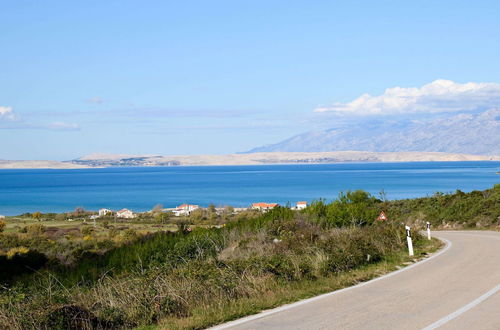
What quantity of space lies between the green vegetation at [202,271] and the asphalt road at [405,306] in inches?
Answer: 21.1

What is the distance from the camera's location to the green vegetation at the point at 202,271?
26.5 feet

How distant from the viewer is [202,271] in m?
10.8

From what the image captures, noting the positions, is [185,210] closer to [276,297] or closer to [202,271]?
[202,271]

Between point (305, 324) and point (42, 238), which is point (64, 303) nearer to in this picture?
point (305, 324)

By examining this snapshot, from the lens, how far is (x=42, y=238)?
27688 millimetres

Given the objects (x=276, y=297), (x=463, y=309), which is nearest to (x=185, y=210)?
(x=276, y=297)

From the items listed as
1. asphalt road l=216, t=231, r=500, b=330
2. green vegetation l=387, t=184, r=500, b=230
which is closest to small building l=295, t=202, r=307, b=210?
green vegetation l=387, t=184, r=500, b=230

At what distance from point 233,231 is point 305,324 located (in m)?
10.6

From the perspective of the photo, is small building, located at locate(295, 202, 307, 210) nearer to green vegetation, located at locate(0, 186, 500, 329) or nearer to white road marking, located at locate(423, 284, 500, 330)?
green vegetation, located at locate(0, 186, 500, 329)

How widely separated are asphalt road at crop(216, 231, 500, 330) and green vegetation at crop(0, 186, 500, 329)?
54 centimetres

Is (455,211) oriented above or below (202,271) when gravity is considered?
below

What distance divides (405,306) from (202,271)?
3698 millimetres

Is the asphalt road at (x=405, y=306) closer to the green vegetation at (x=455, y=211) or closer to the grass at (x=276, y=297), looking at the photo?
the grass at (x=276, y=297)

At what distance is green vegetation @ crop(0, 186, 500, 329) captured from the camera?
8078mm
